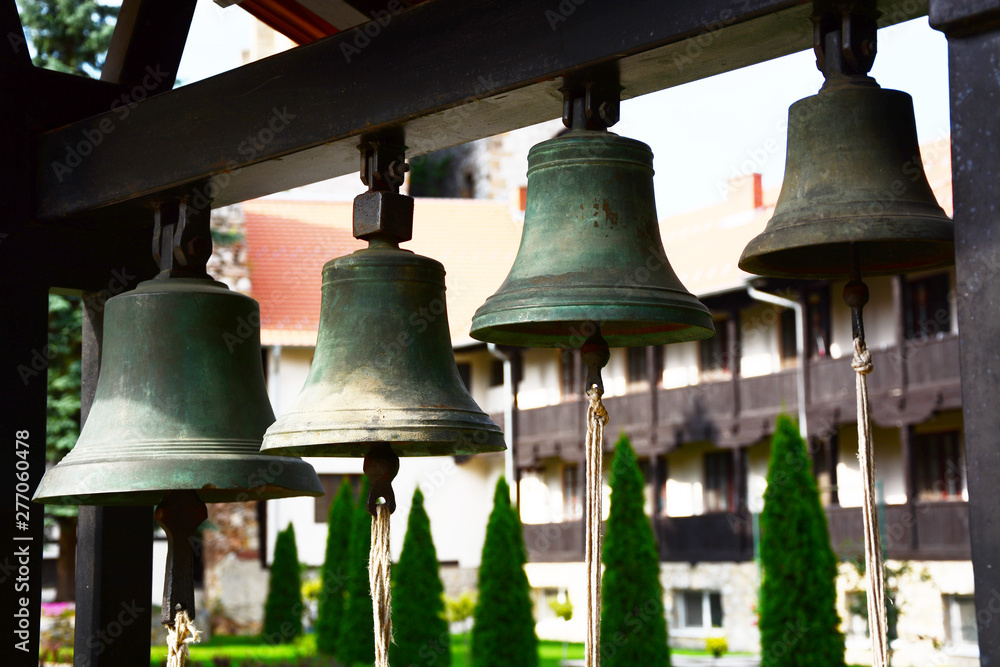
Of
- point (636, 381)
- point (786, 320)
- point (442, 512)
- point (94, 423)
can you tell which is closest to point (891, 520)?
point (786, 320)

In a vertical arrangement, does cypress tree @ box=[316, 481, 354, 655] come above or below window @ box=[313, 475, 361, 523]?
below

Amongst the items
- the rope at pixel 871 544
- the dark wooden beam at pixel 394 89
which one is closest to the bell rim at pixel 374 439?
the dark wooden beam at pixel 394 89

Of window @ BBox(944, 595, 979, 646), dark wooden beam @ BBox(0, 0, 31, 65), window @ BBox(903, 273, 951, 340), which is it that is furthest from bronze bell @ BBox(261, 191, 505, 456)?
window @ BBox(903, 273, 951, 340)

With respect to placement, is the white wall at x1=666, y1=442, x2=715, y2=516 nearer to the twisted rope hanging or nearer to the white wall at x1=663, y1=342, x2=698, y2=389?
the white wall at x1=663, y1=342, x2=698, y2=389

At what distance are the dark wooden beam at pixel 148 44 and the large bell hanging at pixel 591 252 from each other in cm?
133

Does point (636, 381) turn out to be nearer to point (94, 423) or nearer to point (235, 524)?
point (235, 524)

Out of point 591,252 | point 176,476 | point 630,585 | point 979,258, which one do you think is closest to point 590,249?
point 591,252

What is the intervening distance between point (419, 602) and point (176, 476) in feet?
44.5

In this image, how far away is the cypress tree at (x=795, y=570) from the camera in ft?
41.0

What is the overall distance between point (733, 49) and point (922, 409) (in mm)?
14772

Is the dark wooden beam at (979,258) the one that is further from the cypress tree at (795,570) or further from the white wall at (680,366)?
the white wall at (680,366)

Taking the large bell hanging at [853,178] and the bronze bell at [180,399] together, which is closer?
the large bell hanging at [853,178]

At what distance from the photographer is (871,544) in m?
1.98

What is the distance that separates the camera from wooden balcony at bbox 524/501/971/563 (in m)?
15.5
